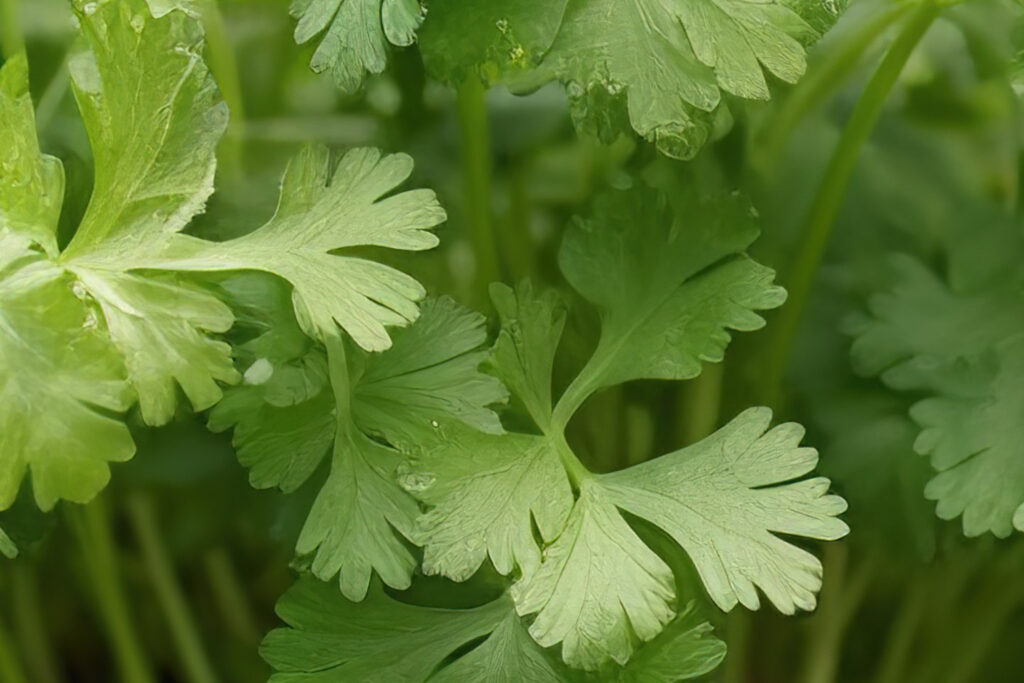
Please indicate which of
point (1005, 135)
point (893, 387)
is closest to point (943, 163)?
point (1005, 135)

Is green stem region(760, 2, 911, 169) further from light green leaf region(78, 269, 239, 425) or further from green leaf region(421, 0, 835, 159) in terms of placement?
light green leaf region(78, 269, 239, 425)

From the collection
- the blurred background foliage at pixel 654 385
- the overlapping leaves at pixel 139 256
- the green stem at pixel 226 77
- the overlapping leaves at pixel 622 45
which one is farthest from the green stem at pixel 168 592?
the overlapping leaves at pixel 622 45

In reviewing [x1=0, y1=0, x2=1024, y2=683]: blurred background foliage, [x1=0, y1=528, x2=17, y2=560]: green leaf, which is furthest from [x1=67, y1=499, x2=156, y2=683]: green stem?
[x1=0, y1=528, x2=17, y2=560]: green leaf

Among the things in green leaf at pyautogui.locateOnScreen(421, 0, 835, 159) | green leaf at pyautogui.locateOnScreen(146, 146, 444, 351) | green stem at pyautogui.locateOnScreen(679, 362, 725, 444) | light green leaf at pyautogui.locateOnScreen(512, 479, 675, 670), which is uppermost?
green leaf at pyautogui.locateOnScreen(421, 0, 835, 159)

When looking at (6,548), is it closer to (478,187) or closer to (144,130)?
(144,130)

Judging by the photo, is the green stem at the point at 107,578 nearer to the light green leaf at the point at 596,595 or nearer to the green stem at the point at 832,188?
the light green leaf at the point at 596,595
